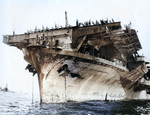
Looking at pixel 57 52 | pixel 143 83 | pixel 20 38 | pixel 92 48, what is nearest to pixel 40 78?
pixel 57 52

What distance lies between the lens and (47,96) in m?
10.1

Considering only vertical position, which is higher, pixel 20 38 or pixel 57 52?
pixel 20 38

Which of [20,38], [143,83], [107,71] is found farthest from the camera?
[143,83]

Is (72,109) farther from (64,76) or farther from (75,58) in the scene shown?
(75,58)

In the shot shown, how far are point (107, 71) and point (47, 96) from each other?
464 cm

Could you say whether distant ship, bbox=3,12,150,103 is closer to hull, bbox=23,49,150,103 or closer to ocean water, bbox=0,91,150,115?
hull, bbox=23,49,150,103

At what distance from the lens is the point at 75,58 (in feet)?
31.8

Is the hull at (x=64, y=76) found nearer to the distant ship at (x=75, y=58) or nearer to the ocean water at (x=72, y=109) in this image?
the distant ship at (x=75, y=58)

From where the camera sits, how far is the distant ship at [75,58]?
9742 mm

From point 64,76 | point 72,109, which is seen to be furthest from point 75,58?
point 72,109

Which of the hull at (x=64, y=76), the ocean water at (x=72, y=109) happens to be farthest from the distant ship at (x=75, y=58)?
the ocean water at (x=72, y=109)

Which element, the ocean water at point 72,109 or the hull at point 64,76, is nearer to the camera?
the ocean water at point 72,109

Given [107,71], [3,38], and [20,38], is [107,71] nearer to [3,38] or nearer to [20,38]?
[20,38]

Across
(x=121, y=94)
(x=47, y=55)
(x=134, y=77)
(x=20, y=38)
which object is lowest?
(x=121, y=94)
